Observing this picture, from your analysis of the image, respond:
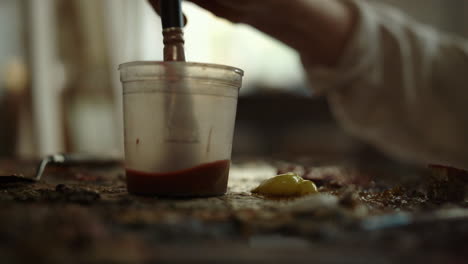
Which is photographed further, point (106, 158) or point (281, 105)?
point (281, 105)

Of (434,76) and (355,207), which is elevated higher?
(434,76)

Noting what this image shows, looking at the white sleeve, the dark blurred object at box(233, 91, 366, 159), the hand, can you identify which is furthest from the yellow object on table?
the dark blurred object at box(233, 91, 366, 159)

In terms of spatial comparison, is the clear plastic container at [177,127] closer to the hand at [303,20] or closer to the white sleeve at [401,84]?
the hand at [303,20]

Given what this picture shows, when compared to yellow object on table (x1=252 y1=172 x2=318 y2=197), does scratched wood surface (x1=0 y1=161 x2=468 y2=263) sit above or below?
above

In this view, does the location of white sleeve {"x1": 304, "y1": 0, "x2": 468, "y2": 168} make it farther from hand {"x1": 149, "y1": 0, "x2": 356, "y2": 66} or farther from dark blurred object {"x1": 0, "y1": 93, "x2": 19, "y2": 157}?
dark blurred object {"x1": 0, "y1": 93, "x2": 19, "y2": 157}

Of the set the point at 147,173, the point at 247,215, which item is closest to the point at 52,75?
the point at 147,173

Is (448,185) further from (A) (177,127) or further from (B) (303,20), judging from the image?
(B) (303,20)

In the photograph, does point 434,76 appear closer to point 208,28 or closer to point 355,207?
point 355,207

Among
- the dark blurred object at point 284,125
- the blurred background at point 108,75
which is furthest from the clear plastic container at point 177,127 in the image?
the dark blurred object at point 284,125
